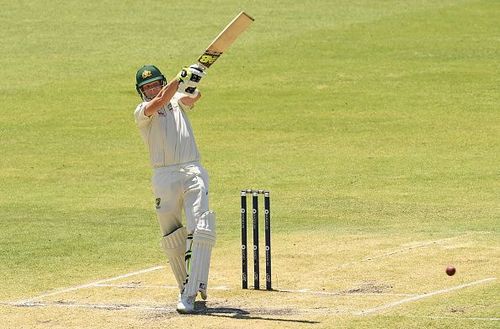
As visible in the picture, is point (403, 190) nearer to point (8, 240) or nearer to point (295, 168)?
point (295, 168)

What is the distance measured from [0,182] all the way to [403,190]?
21.6 ft

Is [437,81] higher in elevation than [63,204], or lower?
higher

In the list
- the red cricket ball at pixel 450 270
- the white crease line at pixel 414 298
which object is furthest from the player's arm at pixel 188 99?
the red cricket ball at pixel 450 270

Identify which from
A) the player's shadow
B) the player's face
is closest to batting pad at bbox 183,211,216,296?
the player's shadow

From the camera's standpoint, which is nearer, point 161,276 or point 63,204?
point 161,276

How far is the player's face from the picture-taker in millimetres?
11602

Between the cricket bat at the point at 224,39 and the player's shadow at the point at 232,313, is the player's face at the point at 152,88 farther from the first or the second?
the player's shadow at the point at 232,313

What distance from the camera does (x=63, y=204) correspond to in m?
19.3

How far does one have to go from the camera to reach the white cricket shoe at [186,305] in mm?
11172

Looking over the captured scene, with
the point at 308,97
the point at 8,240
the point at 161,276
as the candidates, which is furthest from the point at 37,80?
the point at 161,276

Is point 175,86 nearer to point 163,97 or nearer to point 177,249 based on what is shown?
point 163,97

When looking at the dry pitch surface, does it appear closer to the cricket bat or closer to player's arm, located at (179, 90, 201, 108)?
player's arm, located at (179, 90, 201, 108)

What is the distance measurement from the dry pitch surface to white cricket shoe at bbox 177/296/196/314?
71 millimetres

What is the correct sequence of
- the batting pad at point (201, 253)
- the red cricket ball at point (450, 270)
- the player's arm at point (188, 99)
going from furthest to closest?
1. the red cricket ball at point (450, 270)
2. the player's arm at point (188, 99)
3. the batting pad at point (201, 253)
